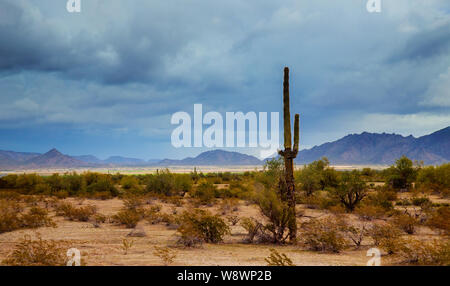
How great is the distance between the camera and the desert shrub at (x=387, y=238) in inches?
415

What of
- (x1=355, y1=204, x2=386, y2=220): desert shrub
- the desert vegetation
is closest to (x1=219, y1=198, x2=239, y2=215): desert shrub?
the desert vegetation

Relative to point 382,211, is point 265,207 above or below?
above

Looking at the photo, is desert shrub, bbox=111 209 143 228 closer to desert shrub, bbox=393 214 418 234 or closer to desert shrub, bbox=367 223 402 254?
desert shrub, bbox=367 223 402 254

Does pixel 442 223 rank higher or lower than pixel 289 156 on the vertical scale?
lower

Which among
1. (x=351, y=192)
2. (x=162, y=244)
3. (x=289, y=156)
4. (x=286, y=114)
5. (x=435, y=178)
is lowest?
(x=162, y=244)

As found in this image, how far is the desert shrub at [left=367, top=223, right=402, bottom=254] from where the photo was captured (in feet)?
34.6

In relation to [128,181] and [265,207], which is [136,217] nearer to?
[265,207]

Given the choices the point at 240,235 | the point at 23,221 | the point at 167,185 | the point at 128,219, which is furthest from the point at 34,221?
the point at 167,185

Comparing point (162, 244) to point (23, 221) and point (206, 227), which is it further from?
point (23, 221)

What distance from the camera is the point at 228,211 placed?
77.6 feet

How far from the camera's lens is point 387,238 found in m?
11.8
